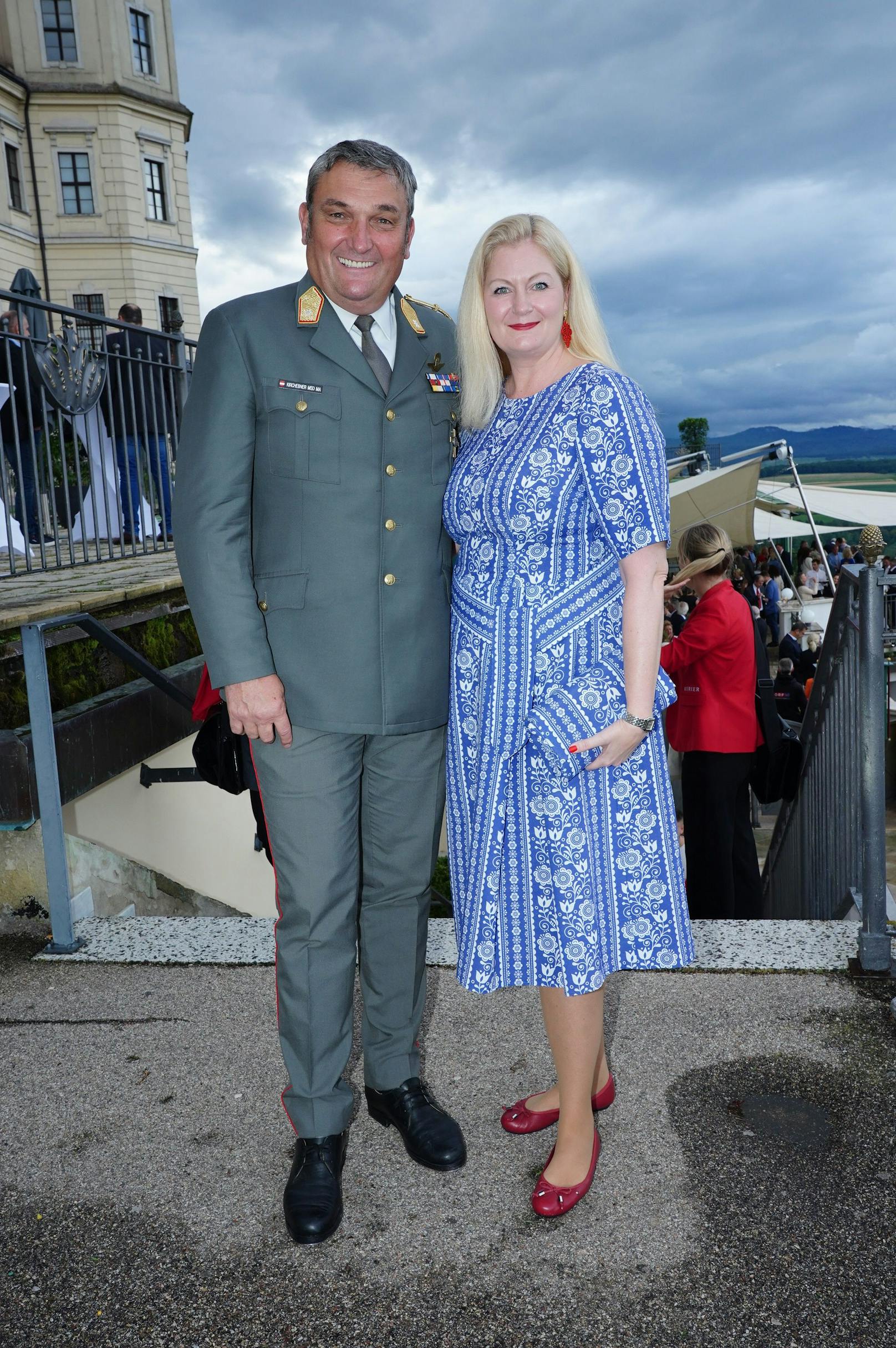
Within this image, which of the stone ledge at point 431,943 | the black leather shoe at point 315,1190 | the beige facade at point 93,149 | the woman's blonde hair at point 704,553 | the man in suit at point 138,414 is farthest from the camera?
the beige facade at point 93,149

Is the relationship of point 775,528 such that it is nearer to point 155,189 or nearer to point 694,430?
point 155,189

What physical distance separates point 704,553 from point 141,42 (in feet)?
97.8

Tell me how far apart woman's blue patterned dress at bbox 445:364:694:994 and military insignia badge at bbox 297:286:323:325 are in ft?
1.42

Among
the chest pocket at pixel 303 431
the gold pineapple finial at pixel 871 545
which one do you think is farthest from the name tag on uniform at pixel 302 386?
the gold pineapple finial at pixel 871 545

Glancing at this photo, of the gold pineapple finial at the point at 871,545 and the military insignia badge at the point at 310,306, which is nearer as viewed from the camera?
the military insignia badge at the point at 310,306

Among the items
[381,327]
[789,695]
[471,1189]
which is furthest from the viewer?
[789,695]

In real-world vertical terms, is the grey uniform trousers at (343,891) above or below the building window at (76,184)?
below

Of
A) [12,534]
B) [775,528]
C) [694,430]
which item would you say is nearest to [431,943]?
[12,534]

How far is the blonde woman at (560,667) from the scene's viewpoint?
2018 millimetres

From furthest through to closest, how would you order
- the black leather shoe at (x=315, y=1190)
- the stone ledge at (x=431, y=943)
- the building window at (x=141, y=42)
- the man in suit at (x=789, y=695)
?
the building window at (x=141, y=42) → the man in suit at (x=789, y=695) → the stone ledge at (x=431, y=943) → the black leather shoe at (x=315, y=1190)

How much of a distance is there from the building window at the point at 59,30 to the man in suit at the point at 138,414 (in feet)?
87.3

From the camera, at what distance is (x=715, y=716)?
542cm

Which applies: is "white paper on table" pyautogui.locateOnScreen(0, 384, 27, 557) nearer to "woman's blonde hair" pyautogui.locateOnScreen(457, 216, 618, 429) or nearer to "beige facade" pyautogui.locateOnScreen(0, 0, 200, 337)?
"woman's blonde hair" pyautogui.locateOnScreen(457, 216, 618, 429)

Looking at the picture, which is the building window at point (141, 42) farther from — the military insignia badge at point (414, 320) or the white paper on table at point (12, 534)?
the military insignia badge at point (414, 320)
